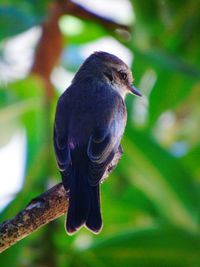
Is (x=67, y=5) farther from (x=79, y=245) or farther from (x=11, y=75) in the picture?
(x=79, y=245)

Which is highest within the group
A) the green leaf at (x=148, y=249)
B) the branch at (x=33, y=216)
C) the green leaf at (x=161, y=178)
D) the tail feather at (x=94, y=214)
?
the branch at (x=33, y=216)

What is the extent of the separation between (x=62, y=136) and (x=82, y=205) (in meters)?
0.56

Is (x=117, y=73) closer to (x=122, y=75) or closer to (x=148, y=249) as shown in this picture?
(x=122, y=75)

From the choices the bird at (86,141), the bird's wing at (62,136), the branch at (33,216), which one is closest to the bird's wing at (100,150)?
the bird at (86,141)

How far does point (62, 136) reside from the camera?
5.00 m

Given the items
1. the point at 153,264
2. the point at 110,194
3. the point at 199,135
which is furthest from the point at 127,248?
the point at 199,135

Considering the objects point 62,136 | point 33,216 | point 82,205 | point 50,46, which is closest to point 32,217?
point 33,216

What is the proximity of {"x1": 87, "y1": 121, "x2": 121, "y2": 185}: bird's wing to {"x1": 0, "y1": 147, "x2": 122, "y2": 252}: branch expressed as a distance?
0.28 metres

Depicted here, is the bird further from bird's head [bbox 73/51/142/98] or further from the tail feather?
bird's head [bbox 73/51/142/98]

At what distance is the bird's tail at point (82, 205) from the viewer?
4.44 m

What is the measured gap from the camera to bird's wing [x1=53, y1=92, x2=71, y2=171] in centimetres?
483

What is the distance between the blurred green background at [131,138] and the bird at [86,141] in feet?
2.45

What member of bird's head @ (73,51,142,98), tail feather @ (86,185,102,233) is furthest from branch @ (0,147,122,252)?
bird's head @ (73,51,142,98)

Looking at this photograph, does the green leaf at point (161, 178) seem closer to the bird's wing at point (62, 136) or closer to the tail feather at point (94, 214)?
the bird's wing at point (62, 136)
